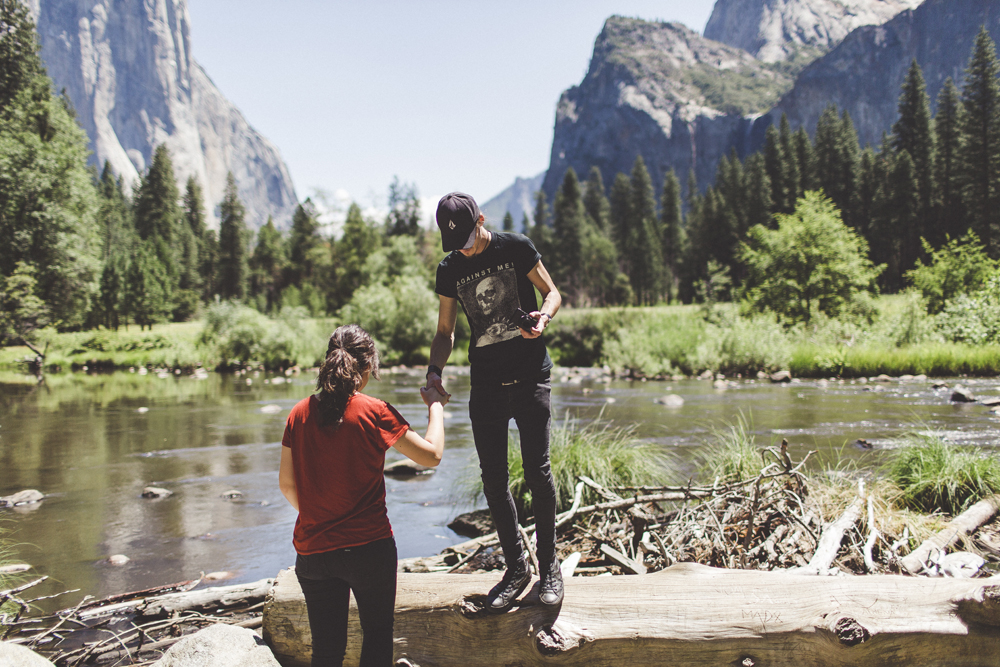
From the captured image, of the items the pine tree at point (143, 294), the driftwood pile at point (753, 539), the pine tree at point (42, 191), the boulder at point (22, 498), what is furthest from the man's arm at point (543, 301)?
the pine tree at point (143, 294)

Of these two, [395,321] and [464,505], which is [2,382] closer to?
[395,321]

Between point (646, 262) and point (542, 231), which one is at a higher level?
point (542, 231)

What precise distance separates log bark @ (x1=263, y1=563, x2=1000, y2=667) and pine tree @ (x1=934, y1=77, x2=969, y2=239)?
63345 mm

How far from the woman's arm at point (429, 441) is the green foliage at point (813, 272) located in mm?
27252

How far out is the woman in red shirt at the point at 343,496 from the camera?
252 centimetres

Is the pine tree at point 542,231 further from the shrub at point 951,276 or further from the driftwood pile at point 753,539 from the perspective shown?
the driftwood pile at point 753,539

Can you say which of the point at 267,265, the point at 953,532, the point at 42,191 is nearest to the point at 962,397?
the point at 953,532

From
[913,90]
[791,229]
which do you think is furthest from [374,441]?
[913,90]

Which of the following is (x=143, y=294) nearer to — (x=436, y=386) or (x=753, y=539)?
(x=753, y=539)

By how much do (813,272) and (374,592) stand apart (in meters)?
28.8

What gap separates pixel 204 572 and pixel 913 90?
2960 inches

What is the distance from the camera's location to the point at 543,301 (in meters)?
3.16

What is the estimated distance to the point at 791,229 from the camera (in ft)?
91.4

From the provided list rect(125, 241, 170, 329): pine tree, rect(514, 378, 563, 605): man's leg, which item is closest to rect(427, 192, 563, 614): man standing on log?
rect(514, 378, 563, 605): man's leg
